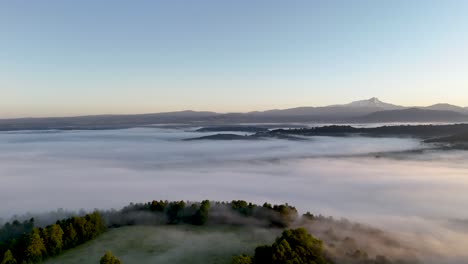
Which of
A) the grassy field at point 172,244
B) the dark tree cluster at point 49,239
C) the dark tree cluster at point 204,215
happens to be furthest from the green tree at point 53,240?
the dark tree cluster at point 204,215

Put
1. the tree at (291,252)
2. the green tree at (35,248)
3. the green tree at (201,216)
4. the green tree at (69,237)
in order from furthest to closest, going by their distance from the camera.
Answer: the green tree at (201,216) < the green tree at (69,237) < the green tree at (35,248) < the tree at (291,252)

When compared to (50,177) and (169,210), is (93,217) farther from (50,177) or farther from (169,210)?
(50,177)

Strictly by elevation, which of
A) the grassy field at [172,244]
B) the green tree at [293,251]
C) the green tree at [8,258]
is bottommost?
the grassy field at [172,244]

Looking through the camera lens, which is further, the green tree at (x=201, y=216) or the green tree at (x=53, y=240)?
the green tree at (x=201, y=216)

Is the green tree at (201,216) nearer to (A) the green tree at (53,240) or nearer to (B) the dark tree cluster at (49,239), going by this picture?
(B) the dark tree cluster at (49,239)

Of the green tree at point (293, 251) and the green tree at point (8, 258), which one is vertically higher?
the green tree at point (293, 251)

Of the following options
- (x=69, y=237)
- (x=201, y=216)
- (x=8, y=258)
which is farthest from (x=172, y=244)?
(x=8, y=258)

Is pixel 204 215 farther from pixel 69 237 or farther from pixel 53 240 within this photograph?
pixel 53 240

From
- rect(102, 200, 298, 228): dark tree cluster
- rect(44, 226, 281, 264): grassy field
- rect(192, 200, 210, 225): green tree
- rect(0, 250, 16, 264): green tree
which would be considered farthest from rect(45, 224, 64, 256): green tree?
rect(192, 200, 210, 225): green tree
